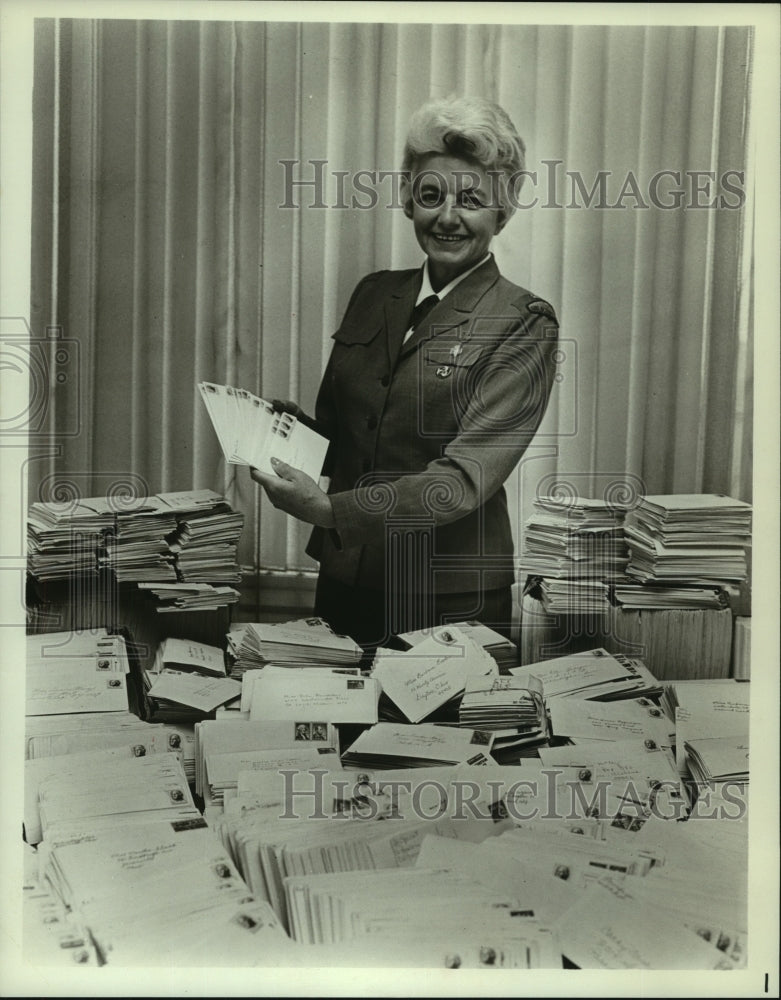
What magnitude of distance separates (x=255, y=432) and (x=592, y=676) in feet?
4.45

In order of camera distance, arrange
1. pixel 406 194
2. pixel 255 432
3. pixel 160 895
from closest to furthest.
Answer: pixel 160 895, pixel 406 194, pixel 255 432

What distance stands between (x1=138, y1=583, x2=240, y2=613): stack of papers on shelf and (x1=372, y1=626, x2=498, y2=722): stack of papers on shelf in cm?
56

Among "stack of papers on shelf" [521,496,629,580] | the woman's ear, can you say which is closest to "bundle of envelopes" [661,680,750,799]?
"stack of papers on shelf" [521,496,629,580]

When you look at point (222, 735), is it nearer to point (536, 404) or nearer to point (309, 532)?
point (309, 532)

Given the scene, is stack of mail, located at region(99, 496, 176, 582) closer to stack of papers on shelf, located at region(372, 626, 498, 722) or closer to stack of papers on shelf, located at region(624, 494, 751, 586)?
stack of papers on shelf, located at region(372, 626, 498, 722)

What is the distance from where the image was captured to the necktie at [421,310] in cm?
326

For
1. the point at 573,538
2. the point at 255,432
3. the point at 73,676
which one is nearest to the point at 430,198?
the point at 255,432

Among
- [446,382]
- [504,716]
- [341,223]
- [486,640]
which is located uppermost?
[341,223]

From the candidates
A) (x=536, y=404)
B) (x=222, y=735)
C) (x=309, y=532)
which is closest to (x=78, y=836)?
(x=222, y=735)

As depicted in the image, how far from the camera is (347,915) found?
2.83 m

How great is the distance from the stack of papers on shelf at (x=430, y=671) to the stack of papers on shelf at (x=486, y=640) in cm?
1

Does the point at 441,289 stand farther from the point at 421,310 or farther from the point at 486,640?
the point at 486,640

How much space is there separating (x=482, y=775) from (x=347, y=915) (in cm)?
61

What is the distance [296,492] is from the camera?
330cm
